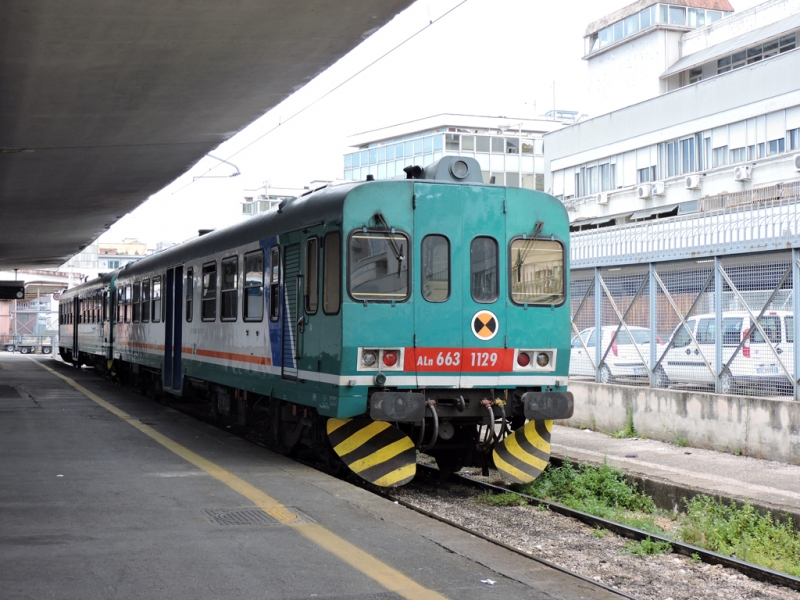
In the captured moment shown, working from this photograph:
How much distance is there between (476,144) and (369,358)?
2276 inches

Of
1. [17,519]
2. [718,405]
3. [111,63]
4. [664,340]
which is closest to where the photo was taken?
[17,519]

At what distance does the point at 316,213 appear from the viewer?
970 centimetres

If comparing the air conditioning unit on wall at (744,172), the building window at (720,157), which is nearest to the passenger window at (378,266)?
the air conditioning unit on wall at (744,172)

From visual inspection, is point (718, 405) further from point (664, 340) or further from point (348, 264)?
point (348, 264)

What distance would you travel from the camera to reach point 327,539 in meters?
6.72

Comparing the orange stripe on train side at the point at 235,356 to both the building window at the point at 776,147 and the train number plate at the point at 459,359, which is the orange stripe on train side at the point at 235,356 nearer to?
the train number plate at the point at 459,359

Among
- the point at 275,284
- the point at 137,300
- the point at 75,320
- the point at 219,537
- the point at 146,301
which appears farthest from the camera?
the point at 75,320

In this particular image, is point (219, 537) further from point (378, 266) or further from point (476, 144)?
point (476, 144)

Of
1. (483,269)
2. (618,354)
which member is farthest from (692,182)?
(483,269)

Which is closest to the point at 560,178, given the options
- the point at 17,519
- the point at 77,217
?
the point at 77,217

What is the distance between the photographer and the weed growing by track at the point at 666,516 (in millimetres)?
7532

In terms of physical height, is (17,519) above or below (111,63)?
below

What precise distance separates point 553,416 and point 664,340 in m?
5.01

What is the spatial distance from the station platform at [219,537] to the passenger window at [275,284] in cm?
157
